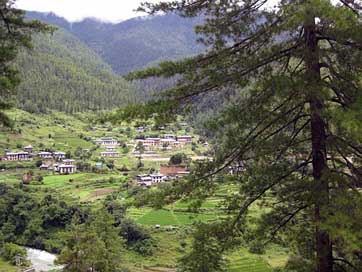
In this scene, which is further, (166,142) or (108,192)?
(166,142)

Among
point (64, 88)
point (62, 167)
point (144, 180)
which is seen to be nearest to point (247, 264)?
point (144, 180)

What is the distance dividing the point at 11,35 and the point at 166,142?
79.1 m

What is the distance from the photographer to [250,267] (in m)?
31.3

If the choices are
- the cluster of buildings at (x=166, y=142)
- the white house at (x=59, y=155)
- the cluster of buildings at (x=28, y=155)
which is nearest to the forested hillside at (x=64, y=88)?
the cluster of buildings at (x=166, y=142)

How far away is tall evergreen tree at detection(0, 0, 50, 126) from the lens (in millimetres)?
7453

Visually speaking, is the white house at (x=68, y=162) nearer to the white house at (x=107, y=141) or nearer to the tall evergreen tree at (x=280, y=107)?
the white house at (x=107, y=141)

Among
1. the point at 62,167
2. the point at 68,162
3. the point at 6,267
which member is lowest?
the point at 6,267

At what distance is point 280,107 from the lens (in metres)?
5.93

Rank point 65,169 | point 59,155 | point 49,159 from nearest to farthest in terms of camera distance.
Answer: point 65,169, point 49,159, point 59,155

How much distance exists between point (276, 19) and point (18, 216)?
43.9m

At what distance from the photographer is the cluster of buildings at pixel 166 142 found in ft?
278

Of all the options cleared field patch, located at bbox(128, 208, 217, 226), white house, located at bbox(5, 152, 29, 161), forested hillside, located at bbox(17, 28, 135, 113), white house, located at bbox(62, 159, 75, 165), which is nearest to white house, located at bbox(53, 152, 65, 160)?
white house, located at bbox(62, 159, 75, 165)

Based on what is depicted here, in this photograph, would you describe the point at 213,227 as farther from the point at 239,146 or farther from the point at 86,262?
the point at 86,262

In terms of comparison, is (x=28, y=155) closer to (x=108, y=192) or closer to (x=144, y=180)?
(x=108, y=192)
